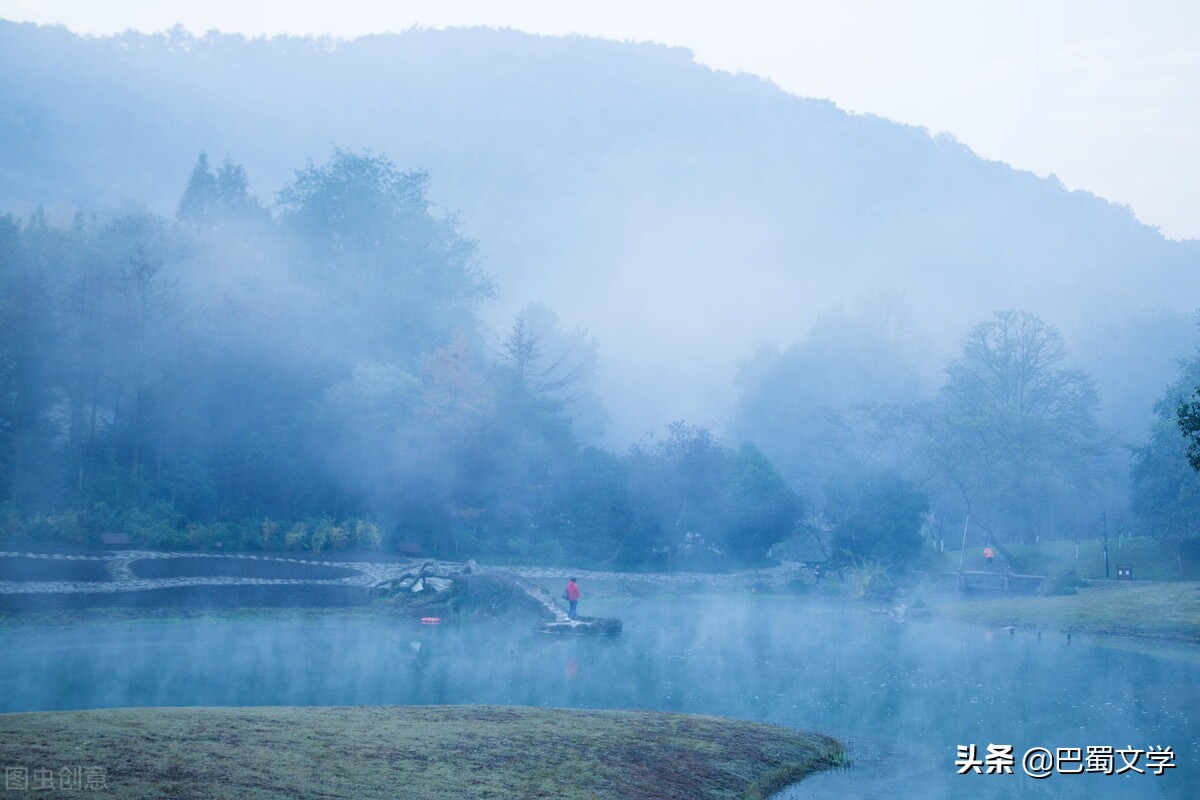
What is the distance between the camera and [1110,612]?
39844 millimetres

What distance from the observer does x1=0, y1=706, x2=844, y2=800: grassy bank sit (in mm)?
10172

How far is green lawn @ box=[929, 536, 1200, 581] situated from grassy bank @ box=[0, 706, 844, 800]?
41.6 m

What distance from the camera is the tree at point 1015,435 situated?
6719 centimetres

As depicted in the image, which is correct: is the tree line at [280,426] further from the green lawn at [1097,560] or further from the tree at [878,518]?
the green lawn at [1097,560]

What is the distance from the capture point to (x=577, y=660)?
27.6m

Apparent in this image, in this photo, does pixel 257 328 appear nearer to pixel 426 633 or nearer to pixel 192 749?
pixel 426 633

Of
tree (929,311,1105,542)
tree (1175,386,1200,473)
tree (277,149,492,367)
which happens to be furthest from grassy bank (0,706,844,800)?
tree (277,149,492,367)

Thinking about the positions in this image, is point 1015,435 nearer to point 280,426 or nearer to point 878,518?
point 878,518

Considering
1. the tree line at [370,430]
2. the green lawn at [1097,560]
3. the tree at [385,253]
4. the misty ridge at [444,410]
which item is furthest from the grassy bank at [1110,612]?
the tree at [385,253]

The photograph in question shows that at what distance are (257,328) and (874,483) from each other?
41.2 m

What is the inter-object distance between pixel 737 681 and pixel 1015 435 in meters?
49.1

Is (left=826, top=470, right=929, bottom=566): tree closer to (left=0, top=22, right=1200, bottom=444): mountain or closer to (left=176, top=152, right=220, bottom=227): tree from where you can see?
(left=0, top=22, right=1200, bottom=444): mountain

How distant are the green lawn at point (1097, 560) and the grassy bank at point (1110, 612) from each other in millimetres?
6748

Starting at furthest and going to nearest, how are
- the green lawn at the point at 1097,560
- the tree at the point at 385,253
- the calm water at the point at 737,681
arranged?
the tree at the point at 385,253, the green lawn at the point at 1097,560, the calm water at the point at 737,681
